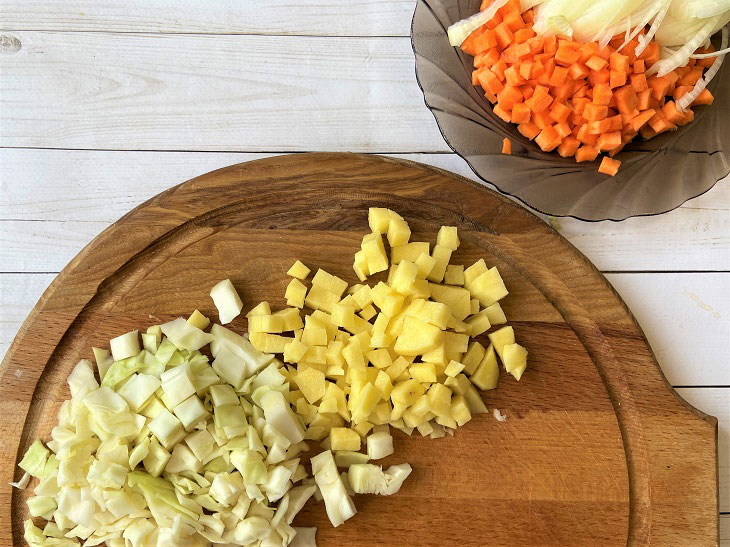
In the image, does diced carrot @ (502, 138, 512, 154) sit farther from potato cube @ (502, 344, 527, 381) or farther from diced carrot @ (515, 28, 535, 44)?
potato cube @ (502, 344, 527, 381)

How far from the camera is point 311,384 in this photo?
1.66 metres

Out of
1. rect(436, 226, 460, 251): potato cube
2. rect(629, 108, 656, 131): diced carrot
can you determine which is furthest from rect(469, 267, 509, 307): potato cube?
rect(629, 108, 656, 131): diced carrot

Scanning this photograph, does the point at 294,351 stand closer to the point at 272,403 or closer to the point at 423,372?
the point at 272,403

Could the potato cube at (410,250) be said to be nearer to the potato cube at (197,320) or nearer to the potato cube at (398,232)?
the potato cube at (398,232)

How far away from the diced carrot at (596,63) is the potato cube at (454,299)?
675mm

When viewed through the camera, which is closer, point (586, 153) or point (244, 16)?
point (586, 153)

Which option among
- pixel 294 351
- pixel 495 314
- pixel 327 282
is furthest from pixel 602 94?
pixel 294 351

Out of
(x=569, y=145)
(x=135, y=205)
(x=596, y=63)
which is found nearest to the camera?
(x=596, y=63)

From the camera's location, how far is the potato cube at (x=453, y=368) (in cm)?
163

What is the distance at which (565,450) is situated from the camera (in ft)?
5.70

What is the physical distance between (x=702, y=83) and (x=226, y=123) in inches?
52.9

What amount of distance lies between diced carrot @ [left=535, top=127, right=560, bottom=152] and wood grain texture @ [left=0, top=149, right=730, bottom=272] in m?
0.23

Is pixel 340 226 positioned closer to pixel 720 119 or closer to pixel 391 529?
pixel 391 529

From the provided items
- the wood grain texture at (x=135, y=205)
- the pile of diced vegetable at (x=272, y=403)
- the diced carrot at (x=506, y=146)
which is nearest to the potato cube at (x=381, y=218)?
the pile of diced vegetable at (x=272, y=403)
